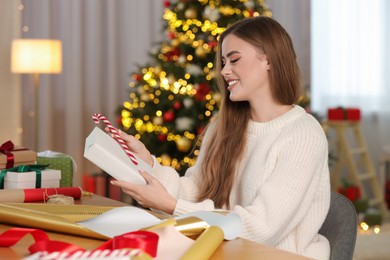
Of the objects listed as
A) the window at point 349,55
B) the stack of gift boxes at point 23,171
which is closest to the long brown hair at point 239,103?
the stack of gift boxes at point 23,171

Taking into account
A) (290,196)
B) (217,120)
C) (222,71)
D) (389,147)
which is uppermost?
(222,71)

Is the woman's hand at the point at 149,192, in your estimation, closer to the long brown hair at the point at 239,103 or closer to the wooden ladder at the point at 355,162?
the long brown hair at the point at 239,103

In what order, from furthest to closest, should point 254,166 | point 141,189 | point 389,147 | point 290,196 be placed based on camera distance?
point 389,147 → point 254,166 → point 290,196 → point 141,189

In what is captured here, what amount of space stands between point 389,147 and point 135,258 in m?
6.19

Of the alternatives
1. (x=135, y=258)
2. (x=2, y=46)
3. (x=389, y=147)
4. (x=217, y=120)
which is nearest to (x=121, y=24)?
(x=2, y=46)

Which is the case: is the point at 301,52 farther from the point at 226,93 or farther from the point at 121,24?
the point at 226,93

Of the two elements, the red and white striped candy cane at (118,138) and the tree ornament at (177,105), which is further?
the tree ornament at (177,105)

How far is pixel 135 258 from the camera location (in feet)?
3.36

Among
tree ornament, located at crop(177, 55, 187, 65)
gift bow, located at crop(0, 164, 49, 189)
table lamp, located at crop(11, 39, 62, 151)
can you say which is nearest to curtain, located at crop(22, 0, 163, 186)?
table lamp, located at crop(11, 39, 62, 151)

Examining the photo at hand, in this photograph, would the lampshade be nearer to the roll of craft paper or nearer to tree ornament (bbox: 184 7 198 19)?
tree ornament (bbox: 184 7 198 19)

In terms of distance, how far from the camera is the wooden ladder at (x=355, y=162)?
6527 millimetres

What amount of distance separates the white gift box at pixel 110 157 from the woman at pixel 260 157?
6cm

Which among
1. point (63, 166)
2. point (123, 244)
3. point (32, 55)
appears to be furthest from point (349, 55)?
point (123, 244)

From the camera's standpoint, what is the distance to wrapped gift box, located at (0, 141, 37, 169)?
6.34 feet
